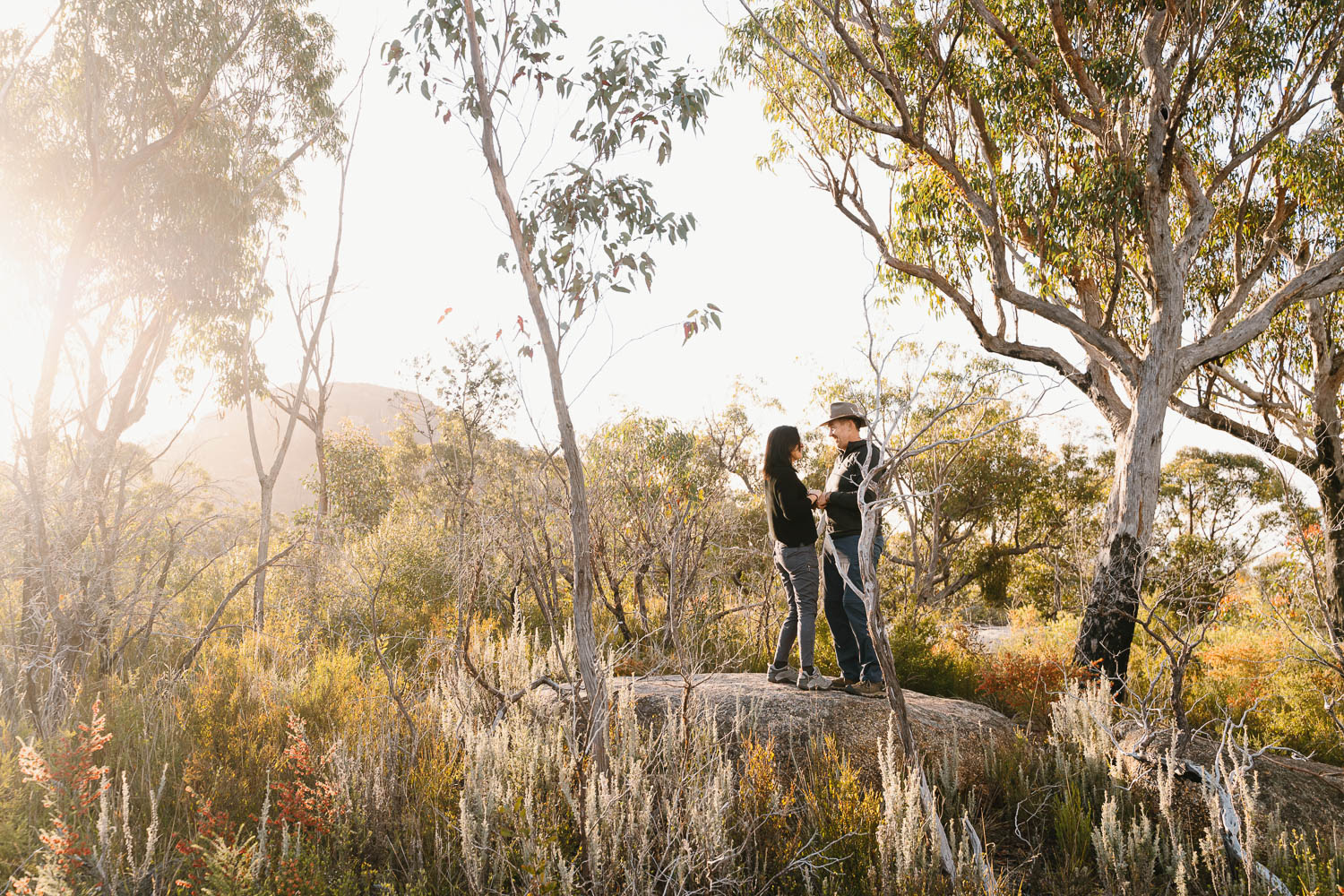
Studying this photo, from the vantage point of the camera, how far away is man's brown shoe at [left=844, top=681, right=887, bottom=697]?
15.3 feet

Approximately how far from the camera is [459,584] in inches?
145

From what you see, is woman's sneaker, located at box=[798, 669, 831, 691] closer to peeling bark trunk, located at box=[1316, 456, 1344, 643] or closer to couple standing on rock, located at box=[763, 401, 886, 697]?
couple standing on rock, located at box=[763, 401, 886, 697]

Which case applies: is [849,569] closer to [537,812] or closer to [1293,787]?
[537,812]

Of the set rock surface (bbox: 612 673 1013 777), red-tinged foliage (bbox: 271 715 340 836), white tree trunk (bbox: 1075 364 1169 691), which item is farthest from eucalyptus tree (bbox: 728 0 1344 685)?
red-tinged foliage (bbox: 271 715 340 836)

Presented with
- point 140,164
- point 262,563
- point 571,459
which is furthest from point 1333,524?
point 140,164

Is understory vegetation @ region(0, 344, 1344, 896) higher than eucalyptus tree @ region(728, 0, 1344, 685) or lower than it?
lower

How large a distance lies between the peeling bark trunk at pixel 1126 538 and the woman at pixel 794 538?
12.4 feet

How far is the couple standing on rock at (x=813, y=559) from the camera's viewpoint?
4598 mm

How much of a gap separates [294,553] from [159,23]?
7.22 meters

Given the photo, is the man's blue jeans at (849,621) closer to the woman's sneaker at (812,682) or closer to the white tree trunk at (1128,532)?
the woman's sneaker at (812,682)

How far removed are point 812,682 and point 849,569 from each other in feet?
2.95

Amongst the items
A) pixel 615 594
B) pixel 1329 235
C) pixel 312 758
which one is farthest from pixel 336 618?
pixel 1329 235

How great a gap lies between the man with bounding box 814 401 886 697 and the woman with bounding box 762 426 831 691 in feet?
0.44

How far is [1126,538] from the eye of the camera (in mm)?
6895
